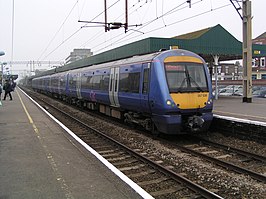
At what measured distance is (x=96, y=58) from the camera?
35656mm

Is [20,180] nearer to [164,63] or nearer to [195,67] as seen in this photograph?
[164,63]

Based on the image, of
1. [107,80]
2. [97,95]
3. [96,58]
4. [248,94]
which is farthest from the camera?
[96,58]

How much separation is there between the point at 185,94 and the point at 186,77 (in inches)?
24.9

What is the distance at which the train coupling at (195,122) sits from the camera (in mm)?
9875

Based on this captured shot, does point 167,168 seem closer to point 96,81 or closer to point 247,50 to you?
point 96,81

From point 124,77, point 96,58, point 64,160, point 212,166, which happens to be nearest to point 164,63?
point 124,77

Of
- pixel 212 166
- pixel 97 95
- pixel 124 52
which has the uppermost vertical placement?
pixel 124 52

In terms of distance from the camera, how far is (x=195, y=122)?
32.3 feet

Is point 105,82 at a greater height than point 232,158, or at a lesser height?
greater

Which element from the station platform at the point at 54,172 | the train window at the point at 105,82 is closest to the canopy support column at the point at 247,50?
the train window at the point at 105,82

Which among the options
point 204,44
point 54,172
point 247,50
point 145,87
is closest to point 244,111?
point 145,87

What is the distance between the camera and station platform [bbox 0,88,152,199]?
518 cm

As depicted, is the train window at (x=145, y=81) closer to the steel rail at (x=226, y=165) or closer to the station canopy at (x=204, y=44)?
the steel rail at (x=226, y=165)

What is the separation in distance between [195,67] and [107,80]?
225 inches
